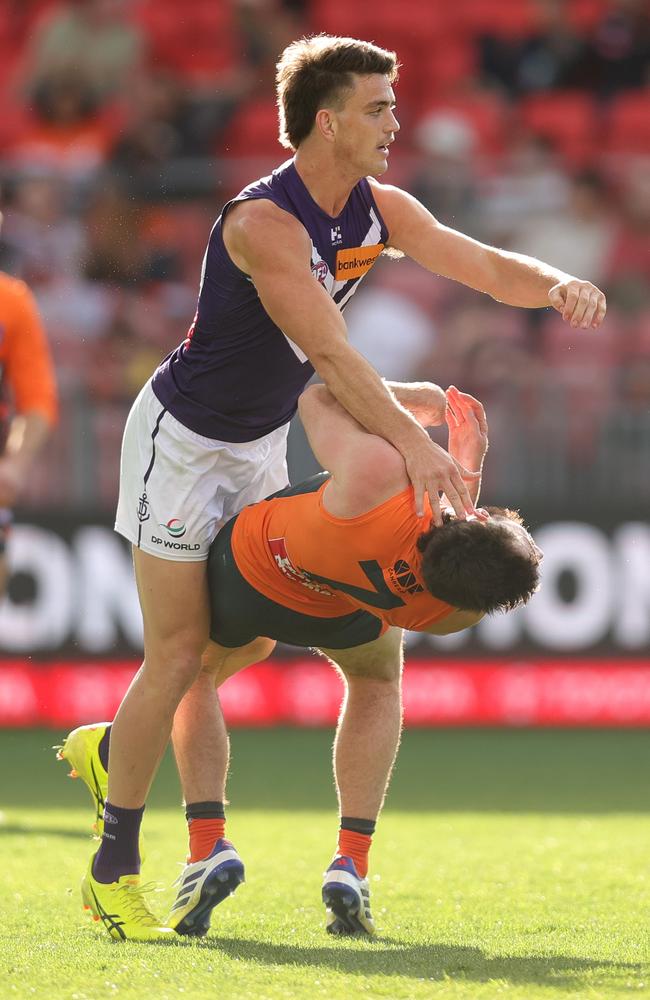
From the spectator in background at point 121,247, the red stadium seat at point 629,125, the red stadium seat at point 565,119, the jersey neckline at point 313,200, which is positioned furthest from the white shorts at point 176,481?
the red stadium seat at point 629,125

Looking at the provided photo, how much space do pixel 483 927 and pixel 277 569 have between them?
1.19 meters

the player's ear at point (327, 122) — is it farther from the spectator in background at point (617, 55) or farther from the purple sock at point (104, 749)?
the spectator in background at point (617, 55)

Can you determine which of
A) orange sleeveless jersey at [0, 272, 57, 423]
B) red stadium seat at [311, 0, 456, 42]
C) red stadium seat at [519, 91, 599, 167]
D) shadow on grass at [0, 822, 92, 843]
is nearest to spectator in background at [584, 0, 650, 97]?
red stadium seat at [519, 91, 599, 167]

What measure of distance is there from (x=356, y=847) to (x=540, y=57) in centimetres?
986

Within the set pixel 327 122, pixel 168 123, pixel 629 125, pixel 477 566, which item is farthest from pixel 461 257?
pixel 629 125

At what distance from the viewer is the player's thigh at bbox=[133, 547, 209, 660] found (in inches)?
184

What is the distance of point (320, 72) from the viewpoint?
14.7 feet

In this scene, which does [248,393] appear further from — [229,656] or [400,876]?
[400,876]

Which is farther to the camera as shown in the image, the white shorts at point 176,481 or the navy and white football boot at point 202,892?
the white shorts at point 176,481

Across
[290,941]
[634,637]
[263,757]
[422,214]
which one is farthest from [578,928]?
[634,637]

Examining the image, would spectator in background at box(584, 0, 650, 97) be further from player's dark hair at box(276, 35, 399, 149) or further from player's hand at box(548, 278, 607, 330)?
player's hand at box(548, 278, 607, 330)

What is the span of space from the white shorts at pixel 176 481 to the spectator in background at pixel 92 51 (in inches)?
339

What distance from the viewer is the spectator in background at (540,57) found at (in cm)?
1311

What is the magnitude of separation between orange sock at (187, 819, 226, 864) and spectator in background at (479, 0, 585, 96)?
9.50 metres
